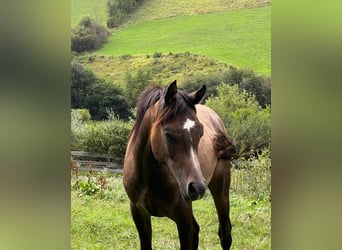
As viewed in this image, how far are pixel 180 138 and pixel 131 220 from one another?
0.55 meters

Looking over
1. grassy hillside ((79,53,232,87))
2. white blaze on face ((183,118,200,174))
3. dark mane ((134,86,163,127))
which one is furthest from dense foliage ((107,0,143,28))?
white blaze on face ((183,118,200,174))

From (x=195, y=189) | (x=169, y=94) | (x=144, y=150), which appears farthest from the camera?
(x=144, y=150)

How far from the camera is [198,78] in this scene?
5.27ft

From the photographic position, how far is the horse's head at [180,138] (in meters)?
1.27

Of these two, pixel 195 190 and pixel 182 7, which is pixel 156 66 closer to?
pixel 182 7

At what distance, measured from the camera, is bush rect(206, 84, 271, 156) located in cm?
151

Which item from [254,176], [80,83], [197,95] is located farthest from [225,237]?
[80,83]

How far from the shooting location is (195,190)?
4.10 feet

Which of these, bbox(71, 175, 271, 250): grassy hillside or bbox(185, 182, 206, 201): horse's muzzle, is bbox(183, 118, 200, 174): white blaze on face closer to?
bbox(185, 182, 206, 201): horse's muzzle

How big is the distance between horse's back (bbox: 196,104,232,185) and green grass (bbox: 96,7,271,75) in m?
0.20

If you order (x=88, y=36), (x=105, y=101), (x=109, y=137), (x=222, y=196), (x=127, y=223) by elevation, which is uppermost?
(x=88, y=36)
